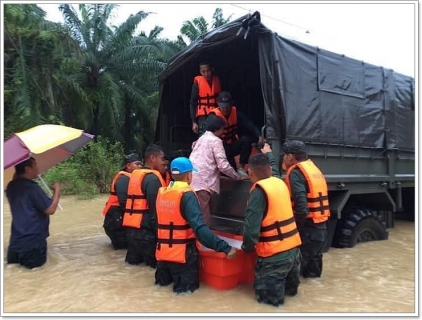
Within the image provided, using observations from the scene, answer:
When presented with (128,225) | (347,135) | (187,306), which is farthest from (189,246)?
(347,135)

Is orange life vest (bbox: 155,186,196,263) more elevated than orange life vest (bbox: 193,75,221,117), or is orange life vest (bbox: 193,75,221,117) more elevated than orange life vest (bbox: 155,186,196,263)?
orange life vest (bbox: 193,75,221,117)

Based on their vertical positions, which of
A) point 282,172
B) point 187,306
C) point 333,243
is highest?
point 282,172

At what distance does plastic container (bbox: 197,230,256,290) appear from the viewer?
149 inches

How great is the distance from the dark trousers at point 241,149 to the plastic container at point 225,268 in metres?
1.55

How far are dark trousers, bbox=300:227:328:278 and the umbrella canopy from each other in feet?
9.28

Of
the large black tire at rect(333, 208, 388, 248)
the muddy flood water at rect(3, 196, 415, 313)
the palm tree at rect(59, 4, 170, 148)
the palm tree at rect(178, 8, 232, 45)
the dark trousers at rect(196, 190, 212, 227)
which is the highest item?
the palm tree at rect(178, 8, 232, 45)

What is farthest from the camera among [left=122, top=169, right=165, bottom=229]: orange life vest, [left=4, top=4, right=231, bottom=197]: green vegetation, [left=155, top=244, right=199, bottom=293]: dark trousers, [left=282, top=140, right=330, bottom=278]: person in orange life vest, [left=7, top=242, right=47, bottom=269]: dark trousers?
[left=4, top=4, right=231, bottom=197]: green vegetation

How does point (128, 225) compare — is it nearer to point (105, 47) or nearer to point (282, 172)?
point (282, 172)

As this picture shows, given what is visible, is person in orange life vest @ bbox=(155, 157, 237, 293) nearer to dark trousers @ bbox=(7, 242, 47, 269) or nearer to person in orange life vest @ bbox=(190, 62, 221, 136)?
dark trousers @ bbox=(7, 242, 47, 269)

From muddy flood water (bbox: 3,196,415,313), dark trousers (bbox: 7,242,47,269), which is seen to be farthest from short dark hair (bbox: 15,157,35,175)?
muddy flood water (bbox: 3,196,415,313)

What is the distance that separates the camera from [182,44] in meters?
19.2

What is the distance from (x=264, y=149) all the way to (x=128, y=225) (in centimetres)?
180

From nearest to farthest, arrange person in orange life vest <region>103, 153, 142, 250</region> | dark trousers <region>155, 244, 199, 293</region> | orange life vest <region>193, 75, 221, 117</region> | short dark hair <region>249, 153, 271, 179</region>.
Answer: short dark hair <region>249, 153, 271, 179</region>
dark trousers <region>155, 244, 199, 293</region>
person in orange life vest <region>103, 153, 142, 250</region>
orange life vest <region>193, 75, 221, 117</region>
